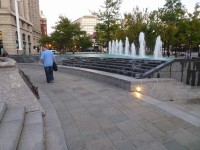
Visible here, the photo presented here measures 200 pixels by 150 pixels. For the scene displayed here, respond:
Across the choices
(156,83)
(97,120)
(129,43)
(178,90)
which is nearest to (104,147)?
(97,120)

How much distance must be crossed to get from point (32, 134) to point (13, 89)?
1501 millimetres

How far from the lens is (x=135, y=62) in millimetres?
11562

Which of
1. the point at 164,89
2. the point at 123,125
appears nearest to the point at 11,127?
the point at 123,125

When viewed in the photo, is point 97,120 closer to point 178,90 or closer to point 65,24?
point 178,90

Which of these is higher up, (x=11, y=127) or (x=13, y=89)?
(x=13, y=89)

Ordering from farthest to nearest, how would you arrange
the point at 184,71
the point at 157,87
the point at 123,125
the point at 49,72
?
the point at 49,72
the point at 184,71
the point at 157,87
the point at 123,125

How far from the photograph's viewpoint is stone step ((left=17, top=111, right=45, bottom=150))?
125 inches

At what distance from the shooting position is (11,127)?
140 inches

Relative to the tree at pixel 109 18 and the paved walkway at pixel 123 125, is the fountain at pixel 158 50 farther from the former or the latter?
the paved walkway at pixel 123 125

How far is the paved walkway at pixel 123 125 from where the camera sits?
3.56 metres

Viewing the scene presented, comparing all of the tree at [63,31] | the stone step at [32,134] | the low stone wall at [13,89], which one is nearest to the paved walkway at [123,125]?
the stone step at [32,134]

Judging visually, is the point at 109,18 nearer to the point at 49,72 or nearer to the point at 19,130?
the point at 49,72

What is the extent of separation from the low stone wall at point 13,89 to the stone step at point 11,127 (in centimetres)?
22

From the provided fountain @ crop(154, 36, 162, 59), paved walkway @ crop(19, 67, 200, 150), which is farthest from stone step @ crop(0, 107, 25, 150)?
fountain @ crop(154, 36, 162, 59)
